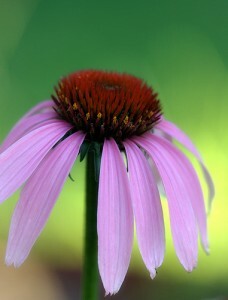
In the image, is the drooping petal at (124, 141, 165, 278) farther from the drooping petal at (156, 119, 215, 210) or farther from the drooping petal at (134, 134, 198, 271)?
the drooping petal at (156, 119, 215, 210)

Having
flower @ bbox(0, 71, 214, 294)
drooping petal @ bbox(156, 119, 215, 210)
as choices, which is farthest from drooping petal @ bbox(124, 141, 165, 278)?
drooping petal @ bbox(156, 119, 215, 210)

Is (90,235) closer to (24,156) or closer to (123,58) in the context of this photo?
(24,156)

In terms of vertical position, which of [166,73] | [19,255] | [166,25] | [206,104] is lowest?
[206,104]

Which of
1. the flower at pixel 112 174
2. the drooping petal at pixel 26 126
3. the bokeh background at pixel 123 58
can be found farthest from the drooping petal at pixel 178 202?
the bokeh background at pixel 123 58

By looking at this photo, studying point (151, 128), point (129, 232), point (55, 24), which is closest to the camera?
point (129, 232)

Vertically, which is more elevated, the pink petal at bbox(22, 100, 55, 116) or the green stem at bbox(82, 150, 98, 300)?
the pink petal at bbox(22, 100, 55, 116)

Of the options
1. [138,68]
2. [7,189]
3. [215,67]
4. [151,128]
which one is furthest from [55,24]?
[7,189]

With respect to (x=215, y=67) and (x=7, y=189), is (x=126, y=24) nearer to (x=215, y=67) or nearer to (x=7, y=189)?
(x=215, y=67)

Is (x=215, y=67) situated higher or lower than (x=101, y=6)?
lower
